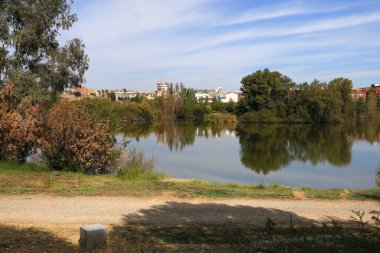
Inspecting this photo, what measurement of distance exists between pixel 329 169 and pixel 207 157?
9.02 meters

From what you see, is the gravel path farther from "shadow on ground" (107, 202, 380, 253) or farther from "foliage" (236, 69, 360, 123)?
"foliage" (236, 69, 360, 123)

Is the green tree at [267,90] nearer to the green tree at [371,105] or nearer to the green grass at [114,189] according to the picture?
the green tree at [371,105]

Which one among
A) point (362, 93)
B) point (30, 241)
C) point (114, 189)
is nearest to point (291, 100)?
point (362, 93)

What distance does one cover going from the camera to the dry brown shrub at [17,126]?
1520 centimetres

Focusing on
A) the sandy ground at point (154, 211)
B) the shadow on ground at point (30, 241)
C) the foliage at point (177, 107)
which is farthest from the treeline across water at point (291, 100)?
the shadow on ground at point (30, 241)

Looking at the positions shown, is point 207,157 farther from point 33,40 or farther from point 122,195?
point 122,195

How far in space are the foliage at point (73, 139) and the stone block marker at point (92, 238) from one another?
947cm

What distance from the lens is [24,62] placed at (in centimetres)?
1852

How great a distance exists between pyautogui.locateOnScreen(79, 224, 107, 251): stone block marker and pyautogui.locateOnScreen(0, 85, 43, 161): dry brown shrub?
1033 centimetres

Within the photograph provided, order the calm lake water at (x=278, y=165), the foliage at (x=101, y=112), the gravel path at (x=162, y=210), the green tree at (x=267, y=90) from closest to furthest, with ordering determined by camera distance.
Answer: the gravel path at (x=162, y=210), the foliage at (x=101, y=112), the calm lake water at (x=278, y=165), the green tree at (x=267, y=90)

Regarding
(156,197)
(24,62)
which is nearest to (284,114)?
(24,62)

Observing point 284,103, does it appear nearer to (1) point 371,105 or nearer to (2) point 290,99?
(2) point 290,99

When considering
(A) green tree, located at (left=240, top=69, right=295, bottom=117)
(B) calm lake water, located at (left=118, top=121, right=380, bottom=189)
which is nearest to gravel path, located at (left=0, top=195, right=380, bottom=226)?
(B) calm lake water, located at (left=118, top=121, right=380, bottom=189)

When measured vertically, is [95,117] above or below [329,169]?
above
